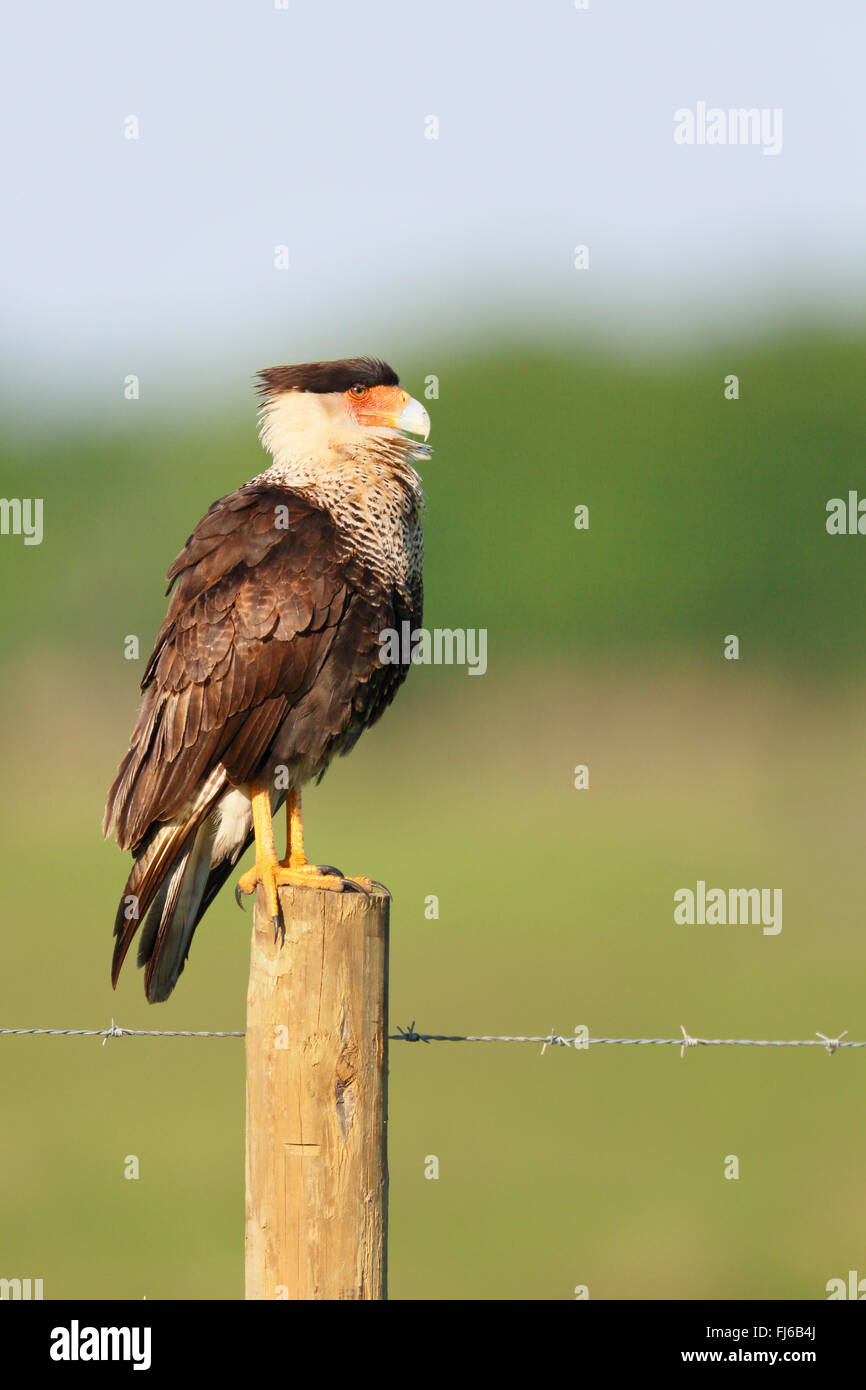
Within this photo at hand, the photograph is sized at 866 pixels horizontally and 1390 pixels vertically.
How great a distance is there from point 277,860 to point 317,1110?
1.73 m

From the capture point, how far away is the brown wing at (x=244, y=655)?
17.6 ft

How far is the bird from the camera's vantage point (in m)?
5.36

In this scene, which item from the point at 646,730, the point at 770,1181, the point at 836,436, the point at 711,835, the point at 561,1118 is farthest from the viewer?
the point at 836,436

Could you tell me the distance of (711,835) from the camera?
1000 inches

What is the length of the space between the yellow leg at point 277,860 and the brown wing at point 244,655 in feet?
0.43

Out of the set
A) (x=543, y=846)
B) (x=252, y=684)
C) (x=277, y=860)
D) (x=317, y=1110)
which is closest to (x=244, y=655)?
(x=252, y=684)

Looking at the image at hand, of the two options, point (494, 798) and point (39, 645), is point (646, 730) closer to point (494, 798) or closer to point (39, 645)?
point (494, 798)

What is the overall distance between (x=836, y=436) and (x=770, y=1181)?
2613 centimetres

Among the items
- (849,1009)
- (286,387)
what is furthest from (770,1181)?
(286,387)

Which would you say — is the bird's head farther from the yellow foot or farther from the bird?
the yellow foot

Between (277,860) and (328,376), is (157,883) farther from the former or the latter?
(328,376)

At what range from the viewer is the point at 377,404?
601 centimetres

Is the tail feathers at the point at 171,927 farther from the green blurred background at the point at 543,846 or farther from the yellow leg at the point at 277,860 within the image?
the green blurred background at the point at 543,846

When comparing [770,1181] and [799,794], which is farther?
[799,794]
